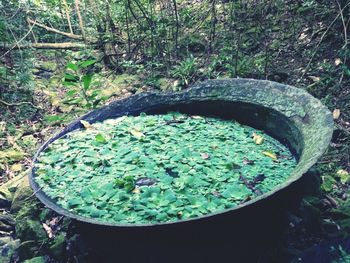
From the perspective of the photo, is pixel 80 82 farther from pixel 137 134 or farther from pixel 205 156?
pixel 205 156

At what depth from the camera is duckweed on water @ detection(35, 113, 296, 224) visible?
84.5 inches

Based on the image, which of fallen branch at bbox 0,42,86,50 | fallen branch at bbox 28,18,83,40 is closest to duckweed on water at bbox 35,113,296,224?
fallen branch at bbox 0,42,86,50

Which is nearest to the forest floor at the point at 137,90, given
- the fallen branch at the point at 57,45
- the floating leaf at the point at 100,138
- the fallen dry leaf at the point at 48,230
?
the fallen dry leaf at the point at 48,230

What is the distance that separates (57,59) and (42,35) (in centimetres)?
51

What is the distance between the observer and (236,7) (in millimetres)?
5684

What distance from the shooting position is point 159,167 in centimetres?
252

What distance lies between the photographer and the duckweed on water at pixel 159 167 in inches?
84.5

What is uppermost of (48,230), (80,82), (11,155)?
(80,82)

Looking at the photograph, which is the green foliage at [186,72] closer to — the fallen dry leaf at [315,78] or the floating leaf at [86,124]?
the fallen dry leaf at [315,78]

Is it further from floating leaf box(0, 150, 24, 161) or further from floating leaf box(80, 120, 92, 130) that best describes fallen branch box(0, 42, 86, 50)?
floating leaf box(80, 120, 92, 130)

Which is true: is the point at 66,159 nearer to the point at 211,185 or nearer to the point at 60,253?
the point at 60,253

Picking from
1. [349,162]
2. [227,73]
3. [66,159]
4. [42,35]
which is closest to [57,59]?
[42,35]

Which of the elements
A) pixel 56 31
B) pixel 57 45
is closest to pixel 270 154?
pixel 57 45

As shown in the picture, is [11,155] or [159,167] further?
[11,155]
